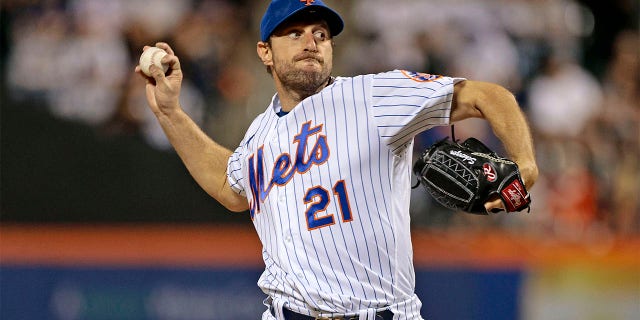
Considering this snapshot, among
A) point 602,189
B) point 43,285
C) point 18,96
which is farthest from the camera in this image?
point 602,189

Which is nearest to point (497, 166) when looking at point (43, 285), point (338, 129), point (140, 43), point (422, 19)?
point (338, 129)

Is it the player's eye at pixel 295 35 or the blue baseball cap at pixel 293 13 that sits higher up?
the blue baseball cap at pixel 293 13

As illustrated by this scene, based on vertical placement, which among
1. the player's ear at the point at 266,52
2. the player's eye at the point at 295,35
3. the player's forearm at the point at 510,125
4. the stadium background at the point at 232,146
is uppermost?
the player's eye at the point at 295,35

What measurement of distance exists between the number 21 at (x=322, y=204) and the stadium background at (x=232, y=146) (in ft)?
10.7

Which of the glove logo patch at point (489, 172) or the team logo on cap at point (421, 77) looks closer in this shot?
the glove logo patch at point (489, 172)

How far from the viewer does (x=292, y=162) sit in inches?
134

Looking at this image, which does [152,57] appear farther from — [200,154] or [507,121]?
[507,121]

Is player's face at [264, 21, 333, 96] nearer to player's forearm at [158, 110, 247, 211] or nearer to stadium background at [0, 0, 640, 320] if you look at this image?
player's forearm at [158, 110, 247, 211]

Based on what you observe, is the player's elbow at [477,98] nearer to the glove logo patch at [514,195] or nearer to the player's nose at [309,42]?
the glove logo patch at [514,195]

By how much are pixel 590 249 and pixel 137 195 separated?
3413mm

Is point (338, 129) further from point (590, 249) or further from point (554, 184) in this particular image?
point (554, 184)

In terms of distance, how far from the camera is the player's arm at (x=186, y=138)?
3998 mm

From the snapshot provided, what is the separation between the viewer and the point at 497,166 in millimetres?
2947

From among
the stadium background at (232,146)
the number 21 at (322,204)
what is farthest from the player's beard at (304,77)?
the stadium background at (232,146)
